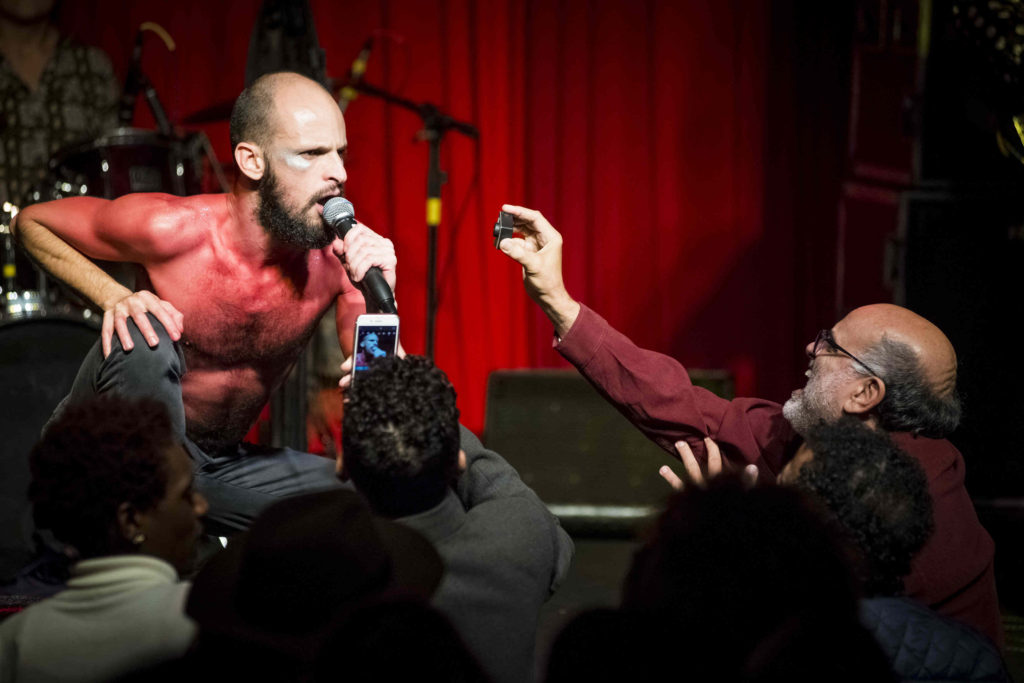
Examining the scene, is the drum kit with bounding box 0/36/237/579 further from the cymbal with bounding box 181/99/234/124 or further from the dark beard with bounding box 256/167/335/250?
the dark beard with bounding box 256/167/335/250

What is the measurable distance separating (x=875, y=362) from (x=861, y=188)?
246 centimetres

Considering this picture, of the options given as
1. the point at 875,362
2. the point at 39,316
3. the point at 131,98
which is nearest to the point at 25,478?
the point at 39,316

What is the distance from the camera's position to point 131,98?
14.4ft

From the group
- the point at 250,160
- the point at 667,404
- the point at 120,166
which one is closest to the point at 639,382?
the point at 667,404

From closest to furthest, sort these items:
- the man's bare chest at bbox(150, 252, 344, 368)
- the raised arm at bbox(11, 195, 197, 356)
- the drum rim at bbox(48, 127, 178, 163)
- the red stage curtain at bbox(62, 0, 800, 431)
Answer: the raised arm at bbox(11, 195, 197, 356)
the man's bare chest at bbox(150, 252, 344, 368)
the drum rim at bbox(48, 127, 178, 163)
the red stage curtain at bbox(62, 0, 800, 431)

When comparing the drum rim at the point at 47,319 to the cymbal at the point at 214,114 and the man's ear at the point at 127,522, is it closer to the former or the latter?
Answer: the cymbal at the point at 214,114

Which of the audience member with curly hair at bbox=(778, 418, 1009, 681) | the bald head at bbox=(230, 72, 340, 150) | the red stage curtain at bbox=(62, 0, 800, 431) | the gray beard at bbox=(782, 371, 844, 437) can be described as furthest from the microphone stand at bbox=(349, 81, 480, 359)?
the audience member with curly hair at bbox=(778, 418, 1009, 681)

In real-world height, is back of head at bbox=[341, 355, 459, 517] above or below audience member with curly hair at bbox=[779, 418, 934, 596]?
above

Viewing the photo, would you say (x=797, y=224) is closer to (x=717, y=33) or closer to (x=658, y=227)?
(x=658, y=227)

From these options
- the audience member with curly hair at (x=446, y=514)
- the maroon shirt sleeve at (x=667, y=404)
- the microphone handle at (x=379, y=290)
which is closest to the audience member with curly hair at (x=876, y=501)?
the audience member with curly hair at (x=446, y=514)

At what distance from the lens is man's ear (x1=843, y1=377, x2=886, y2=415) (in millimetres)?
2146

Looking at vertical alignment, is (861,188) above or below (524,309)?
above

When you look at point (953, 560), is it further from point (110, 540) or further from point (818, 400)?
point (110, 540)

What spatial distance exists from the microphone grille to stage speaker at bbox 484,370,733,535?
5.25ft
